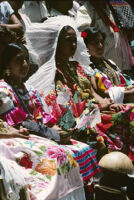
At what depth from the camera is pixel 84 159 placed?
455 centimetres

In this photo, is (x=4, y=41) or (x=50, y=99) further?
(x=50, y=99)

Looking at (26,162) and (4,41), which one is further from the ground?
(4,41)

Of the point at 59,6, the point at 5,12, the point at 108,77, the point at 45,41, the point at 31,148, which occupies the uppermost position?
the point at 5,12

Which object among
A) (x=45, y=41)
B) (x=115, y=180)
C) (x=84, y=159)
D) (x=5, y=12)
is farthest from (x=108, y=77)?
(x=115, y=180)

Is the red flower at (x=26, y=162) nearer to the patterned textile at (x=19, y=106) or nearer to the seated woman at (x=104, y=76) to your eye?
the patterned textile at (x=19, y=106)

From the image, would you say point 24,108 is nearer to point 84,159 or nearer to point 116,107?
point 84,159

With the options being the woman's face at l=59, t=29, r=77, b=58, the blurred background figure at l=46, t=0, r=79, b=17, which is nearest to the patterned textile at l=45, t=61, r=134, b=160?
the woman's face at l=59, t=29, r=77, b=58

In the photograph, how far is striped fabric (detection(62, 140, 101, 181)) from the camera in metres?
4.46

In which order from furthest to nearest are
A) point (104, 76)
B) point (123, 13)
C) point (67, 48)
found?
point (123, 13), point (104, 76), point (67, 48)

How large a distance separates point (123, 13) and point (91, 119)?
3.26m

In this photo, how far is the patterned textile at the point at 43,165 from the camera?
3.61m

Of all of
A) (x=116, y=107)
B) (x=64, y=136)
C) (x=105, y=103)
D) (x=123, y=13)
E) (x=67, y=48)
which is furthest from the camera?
(x=123, y=13)

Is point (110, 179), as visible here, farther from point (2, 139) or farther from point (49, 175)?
point (2, 139)

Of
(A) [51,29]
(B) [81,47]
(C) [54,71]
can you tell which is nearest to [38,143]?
(C) [54,71]
